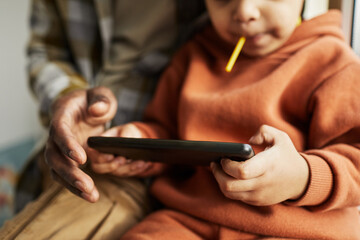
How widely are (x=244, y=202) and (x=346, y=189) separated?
0.52 feet

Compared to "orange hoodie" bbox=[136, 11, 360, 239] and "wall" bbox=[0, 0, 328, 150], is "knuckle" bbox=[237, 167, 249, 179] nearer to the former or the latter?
"orange hoodie" bbox=[136, 11, 360, 239]

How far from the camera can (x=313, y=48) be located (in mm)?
629

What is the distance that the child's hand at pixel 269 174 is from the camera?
469 mm

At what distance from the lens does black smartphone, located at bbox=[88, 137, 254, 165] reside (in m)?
0.43

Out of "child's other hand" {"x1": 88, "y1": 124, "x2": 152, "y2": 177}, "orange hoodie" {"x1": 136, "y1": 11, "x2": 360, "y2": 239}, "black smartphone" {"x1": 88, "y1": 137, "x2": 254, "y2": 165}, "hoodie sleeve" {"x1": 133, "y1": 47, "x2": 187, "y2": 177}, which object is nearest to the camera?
"black smartphone" {"x1": 88, "y1": 137, "x2": 254, "y2": 165}

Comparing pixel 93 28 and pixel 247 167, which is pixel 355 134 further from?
pixel 93 28

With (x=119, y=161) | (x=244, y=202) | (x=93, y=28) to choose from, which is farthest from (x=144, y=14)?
(x=244, y=202)

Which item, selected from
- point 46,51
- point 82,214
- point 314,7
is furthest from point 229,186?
point 46,51

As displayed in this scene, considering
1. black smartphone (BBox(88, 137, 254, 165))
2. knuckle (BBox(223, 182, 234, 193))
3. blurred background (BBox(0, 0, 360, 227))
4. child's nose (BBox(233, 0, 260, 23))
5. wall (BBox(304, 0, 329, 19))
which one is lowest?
blurred background (BBox(0, 0, 360, 227))

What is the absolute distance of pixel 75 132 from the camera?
69 centimetres

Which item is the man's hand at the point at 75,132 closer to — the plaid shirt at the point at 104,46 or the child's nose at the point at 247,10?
the plaid shirt at the point at 104,46

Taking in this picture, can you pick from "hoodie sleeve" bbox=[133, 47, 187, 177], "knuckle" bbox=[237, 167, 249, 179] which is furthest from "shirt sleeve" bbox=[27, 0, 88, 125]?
"knuckle" bbox=[237, 167, 249, 179]

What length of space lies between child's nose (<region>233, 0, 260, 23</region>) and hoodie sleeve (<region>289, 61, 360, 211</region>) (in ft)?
0.55

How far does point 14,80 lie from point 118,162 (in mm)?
1429
